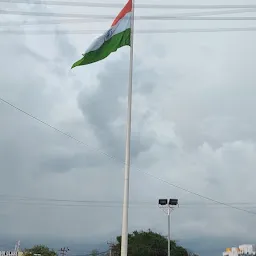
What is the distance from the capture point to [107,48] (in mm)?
20594

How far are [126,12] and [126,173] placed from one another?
7469mm

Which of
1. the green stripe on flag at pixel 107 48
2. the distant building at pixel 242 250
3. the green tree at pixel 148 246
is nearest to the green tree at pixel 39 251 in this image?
the green tree at pixel 148 246

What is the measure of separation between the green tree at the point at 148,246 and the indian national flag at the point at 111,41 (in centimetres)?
6164

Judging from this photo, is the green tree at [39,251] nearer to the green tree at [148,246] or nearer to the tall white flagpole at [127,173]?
the green tree at [148,246]

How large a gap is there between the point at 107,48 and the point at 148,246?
63.6 m

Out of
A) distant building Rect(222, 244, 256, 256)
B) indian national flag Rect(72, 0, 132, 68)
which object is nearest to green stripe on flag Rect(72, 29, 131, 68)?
indian national flag Rect(72, 0, 132, 68)

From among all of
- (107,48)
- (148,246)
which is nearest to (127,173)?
(107,48)

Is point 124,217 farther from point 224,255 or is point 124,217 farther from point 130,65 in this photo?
point 224,255

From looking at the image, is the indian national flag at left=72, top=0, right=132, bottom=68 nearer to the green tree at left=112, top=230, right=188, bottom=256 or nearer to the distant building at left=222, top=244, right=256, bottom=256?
the green tree at left=112, top=230, right=188, bottom=256

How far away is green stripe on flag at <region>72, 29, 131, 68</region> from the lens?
20.3 meters

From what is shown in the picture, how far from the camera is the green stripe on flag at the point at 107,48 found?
66.7 ft

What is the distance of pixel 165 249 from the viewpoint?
80.2 metres

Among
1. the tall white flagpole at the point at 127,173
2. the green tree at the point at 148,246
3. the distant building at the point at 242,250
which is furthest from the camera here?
the distant building at the point at 242,250

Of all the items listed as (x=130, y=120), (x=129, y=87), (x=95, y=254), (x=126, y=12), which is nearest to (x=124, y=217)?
(x=130, y=120)
